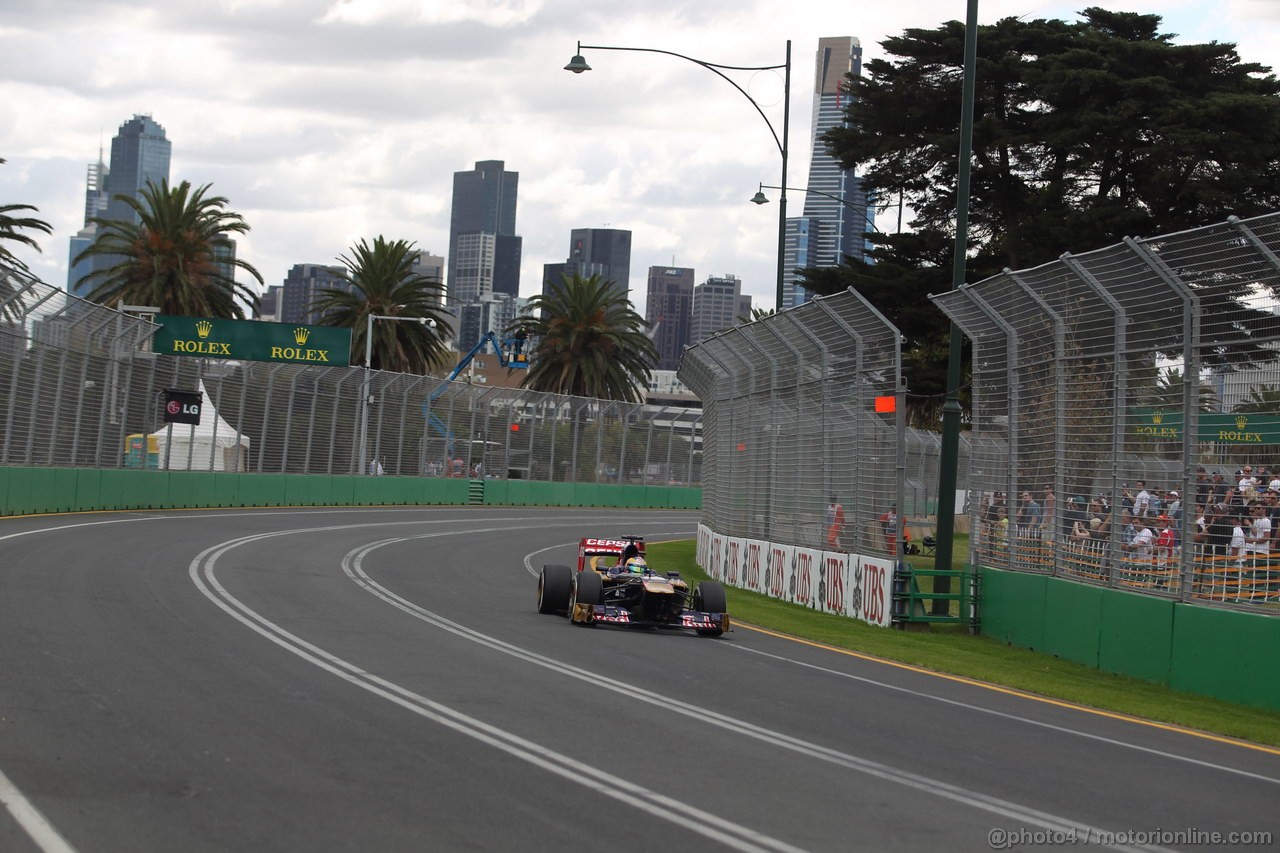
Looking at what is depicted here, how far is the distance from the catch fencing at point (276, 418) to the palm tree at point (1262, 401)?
22910 mm

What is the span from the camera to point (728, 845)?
6.41m

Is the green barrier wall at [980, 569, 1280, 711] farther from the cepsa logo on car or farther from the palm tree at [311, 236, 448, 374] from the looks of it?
the palm tree at [311, 236, 448, 374]

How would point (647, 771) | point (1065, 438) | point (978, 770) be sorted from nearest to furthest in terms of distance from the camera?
point (647, 771) → point (978, 770) → point (1065, 438)

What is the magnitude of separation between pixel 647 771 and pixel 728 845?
5.10 feet

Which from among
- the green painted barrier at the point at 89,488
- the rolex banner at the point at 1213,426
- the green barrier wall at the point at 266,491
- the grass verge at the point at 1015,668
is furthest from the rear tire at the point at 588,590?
the green painted barrier at the point at 89,488

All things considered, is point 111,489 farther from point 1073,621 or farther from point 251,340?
point 1073,621

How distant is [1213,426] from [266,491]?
3378 cm

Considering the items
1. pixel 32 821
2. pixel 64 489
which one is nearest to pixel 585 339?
pixel 64 489

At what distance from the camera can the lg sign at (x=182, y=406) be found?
39.7 metres

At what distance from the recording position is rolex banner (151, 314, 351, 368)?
49031 millimetres

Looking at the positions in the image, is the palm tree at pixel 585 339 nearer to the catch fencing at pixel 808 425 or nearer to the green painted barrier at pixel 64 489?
the green painted barrier at pixel 64 489

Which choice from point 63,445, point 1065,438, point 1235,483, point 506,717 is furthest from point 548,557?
point 506,717

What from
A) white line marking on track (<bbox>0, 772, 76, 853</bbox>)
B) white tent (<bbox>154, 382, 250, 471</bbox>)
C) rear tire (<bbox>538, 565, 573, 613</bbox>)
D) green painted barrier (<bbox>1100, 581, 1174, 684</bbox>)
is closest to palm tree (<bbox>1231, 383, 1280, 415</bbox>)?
green painted barrier (<bbox>1100, 581, 1174, 684</bbox>)

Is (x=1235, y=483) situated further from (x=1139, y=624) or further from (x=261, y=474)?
(x=261, y=474)
